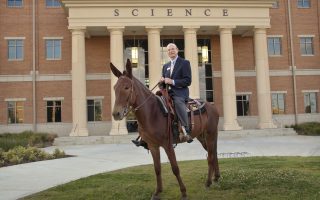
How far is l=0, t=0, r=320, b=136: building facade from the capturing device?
3353cm

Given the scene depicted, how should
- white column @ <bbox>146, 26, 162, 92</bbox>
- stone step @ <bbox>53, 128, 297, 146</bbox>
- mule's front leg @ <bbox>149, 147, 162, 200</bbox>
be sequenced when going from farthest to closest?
white column @ <bbox>146, 26, 162, 92</bbox>
stone step @ <bbox>53, 128, 297, 146</bbox>
mule's front leg @ <bbox>149, 147, 162, 200</bbox>

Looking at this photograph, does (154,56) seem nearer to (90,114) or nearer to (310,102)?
(90,114)

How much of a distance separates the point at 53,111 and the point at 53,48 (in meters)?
6.18

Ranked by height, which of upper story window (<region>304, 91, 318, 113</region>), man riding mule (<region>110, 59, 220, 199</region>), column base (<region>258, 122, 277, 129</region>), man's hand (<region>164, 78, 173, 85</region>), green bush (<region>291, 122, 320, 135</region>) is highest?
upper story window (<region>304, 91, 318, 113</region>)

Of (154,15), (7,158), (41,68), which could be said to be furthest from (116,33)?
(7,158)

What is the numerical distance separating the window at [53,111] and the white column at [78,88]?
6.05 meters

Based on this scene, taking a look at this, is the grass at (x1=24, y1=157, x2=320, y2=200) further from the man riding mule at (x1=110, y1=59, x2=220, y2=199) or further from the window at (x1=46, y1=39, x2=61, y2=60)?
the window at (x1=46, y1=39, x2=61, y2=60)

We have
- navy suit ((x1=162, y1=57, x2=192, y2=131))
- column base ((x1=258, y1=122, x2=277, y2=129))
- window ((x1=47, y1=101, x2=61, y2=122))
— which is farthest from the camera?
window ((x1=47, y1=101, x2=61, y2=122))

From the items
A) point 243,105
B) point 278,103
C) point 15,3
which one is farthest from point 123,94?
point 278,103

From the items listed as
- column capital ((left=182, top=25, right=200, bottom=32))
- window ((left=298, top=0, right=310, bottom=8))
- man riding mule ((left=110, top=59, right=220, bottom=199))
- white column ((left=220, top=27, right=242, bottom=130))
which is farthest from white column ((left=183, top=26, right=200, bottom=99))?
man riding mule ((left=110, top=59, right=220, bottom=199))

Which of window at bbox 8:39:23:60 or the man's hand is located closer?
the man's hand

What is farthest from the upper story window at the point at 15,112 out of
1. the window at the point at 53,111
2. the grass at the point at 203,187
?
the grass at the point at 203,187

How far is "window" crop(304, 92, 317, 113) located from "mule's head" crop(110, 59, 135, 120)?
37.9m

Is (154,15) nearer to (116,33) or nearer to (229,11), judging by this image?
(116,33)
